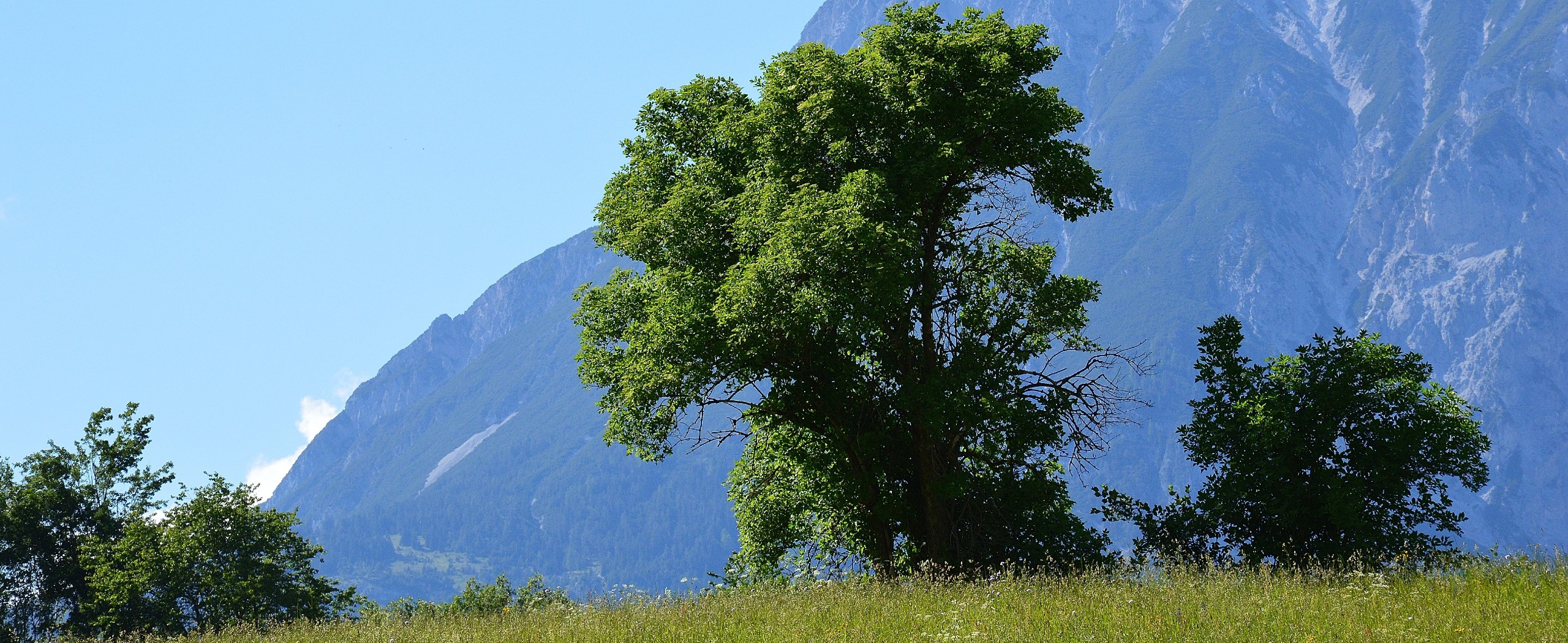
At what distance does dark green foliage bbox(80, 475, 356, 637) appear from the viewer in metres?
46.6

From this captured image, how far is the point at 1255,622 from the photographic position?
450 inches

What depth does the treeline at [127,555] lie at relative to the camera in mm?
47000

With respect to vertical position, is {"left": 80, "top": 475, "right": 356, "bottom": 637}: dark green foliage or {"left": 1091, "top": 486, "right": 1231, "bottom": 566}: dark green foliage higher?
{"left": 80, "top": 475, "right": 356, "bottom": 637}: dark green foliage

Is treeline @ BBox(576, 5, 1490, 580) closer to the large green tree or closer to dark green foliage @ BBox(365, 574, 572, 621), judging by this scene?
the large green tree

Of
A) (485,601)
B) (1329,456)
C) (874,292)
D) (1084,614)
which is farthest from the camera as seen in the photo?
(485,601)

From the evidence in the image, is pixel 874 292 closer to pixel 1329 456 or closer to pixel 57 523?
pixel 1329 456

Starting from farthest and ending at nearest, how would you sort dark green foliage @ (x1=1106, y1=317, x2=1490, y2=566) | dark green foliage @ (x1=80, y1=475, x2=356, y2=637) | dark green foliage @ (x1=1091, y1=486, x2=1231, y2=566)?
dark green foliage @ (x1=80, y1=475, x2=356, y2=637)
dark green foliage @ (x1=1091, y1=486, x2=1231, y2=566)
dark green foliage @ (x1=1106, y1=317, x2=1490, y2=566)

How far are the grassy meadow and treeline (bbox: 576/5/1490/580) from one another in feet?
23.6

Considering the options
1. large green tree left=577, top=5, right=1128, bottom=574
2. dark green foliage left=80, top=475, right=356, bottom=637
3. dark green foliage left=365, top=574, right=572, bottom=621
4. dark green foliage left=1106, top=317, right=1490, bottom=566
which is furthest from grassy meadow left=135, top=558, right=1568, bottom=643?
dark green foliage left=80, top=475, right=356, bottom=637

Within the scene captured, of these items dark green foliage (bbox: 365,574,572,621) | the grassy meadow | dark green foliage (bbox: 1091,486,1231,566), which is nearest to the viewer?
the grassy meadow

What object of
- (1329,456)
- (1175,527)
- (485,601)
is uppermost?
(485,601)

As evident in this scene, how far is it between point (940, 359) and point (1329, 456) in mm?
8968

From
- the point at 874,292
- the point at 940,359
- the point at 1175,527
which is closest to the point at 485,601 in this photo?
the point at 1175,527

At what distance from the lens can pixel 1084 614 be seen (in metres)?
12.0
